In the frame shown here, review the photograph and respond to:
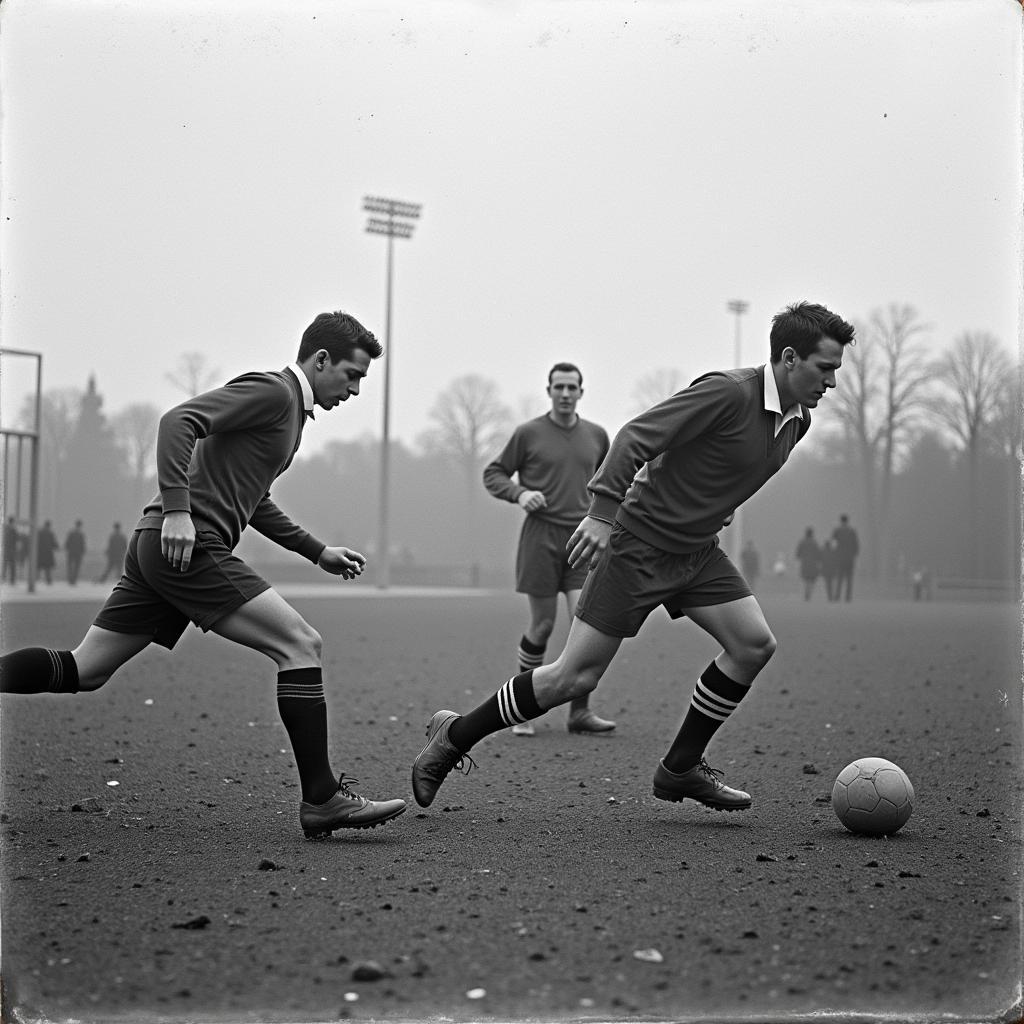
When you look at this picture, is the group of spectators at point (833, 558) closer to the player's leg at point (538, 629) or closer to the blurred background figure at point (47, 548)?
the blurred background figure at point (47, 548)

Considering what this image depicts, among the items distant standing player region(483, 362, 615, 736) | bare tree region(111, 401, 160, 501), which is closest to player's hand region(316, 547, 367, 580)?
distant standing player region(483, 362, 615, 736)

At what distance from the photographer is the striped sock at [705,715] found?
16.4ft

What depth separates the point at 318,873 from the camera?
3898 millimetres

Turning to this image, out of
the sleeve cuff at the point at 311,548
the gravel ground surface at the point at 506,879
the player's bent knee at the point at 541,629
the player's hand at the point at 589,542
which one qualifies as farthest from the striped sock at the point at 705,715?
the player's bent knee at the point at 541,629

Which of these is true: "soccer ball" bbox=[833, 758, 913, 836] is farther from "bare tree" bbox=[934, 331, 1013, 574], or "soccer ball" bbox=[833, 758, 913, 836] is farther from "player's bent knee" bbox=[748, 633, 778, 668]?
"bare tree" bbox=[934, 331, 1013, 574]

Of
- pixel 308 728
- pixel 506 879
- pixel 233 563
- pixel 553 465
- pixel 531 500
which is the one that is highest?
pixel 553 465

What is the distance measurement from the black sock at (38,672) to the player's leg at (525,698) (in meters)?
1.32

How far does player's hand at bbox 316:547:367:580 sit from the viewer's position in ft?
16.4

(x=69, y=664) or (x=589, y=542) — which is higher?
(x=589, y=542)

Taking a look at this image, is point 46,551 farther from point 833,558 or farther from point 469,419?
point 469,419

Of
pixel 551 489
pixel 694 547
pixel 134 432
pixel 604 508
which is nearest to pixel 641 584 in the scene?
pixel 694 547

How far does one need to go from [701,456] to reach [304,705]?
173cm

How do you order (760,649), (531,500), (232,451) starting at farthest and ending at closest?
(531,500), (760,649), (232,451)

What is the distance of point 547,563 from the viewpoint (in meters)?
7.71
